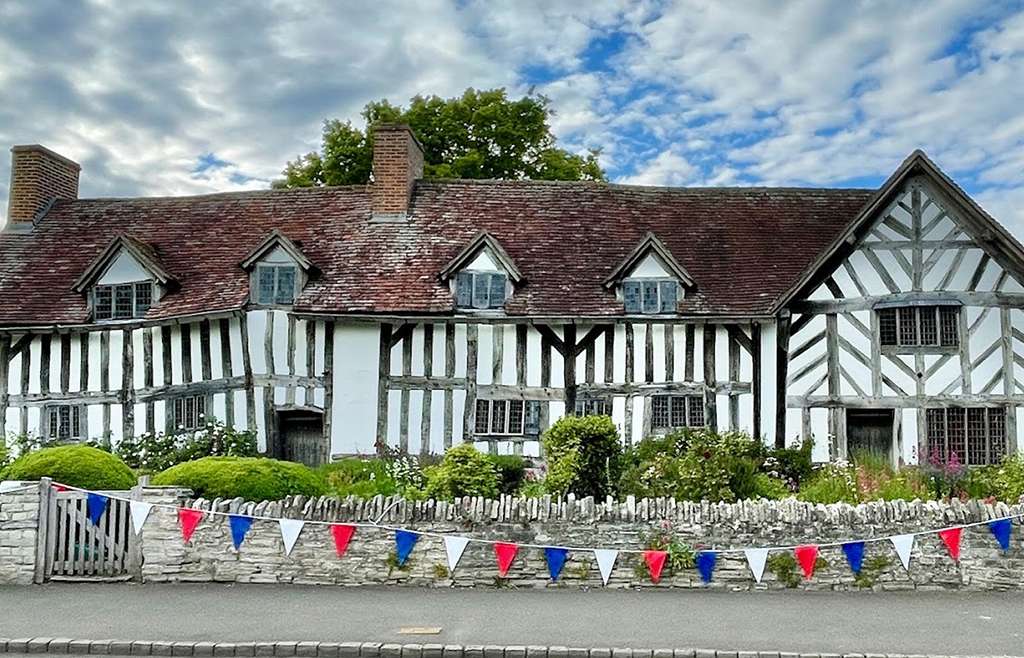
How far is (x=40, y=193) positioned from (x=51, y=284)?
12.5 feet

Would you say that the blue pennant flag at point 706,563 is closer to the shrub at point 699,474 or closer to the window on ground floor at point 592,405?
the shrub at point 699,474

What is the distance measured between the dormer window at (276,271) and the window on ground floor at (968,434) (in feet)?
41.9

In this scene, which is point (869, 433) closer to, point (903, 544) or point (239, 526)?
point (903, 544)

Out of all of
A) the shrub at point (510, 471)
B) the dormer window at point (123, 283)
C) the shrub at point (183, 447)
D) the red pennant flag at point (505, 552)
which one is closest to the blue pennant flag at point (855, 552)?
the red pennant flag at point (505, 552)

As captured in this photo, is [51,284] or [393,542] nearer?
[393,542]

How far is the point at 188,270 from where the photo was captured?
794 inches

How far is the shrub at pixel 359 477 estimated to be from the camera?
14.2 metres

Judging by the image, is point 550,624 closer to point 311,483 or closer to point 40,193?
point 311,483

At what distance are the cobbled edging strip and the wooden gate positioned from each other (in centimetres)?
257

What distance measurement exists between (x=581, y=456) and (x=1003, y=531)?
17.8 ft

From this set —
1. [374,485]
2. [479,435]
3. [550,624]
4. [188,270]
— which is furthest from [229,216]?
[550,624]

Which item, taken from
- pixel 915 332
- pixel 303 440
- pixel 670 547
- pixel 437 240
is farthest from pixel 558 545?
pixel 437 240

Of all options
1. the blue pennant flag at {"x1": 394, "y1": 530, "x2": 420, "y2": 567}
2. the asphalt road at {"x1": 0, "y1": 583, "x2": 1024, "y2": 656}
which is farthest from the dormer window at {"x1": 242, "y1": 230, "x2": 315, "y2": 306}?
the blue pennant flag at {"x1": 394, "y1": 530, "x2": 420, "y2": 567}

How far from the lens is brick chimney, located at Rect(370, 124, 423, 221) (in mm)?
20844
